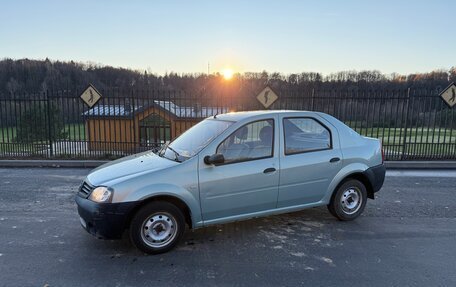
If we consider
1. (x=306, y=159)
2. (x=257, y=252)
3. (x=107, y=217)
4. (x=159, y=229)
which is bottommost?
(x=257, y=252)

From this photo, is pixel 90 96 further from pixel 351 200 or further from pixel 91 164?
pixel 351 200

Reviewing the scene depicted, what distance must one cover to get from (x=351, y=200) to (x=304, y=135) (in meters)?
1.28

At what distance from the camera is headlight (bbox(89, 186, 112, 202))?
3.65 m

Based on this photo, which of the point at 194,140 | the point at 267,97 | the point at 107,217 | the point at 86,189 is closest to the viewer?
the point at 107,217

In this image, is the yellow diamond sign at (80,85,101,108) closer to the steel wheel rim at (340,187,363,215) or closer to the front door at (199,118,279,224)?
the front door at (199,118,279,224)

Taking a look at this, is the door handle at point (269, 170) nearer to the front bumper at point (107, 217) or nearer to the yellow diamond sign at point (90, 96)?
the front bumper at point (107, 217)

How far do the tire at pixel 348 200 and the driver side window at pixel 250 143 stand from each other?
4.36ft

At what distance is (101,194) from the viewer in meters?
3.71

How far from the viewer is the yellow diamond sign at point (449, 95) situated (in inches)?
391

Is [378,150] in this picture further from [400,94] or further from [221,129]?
[400,94]

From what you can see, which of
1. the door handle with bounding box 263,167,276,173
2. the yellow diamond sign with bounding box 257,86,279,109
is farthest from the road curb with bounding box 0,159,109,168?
the door handle with bounding box 263,167,276,173

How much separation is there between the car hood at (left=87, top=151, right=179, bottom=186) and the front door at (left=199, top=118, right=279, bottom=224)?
0.55 metres

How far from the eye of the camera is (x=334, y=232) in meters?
4.52

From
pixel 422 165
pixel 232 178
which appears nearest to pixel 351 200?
pixel 232 178
